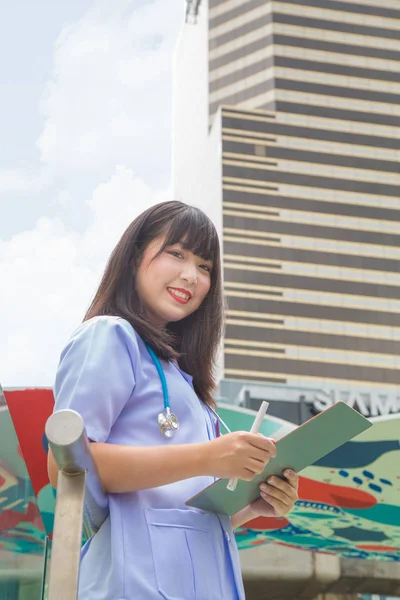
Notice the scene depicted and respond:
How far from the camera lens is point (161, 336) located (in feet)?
6.05

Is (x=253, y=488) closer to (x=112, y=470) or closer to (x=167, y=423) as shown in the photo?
(x=167, y=423)

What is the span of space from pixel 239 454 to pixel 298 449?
0.13 metres

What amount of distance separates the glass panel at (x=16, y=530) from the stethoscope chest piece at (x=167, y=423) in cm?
67

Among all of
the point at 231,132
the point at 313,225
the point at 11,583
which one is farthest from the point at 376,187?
the point at 11,583

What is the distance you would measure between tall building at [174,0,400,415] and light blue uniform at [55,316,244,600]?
4538 centimetres

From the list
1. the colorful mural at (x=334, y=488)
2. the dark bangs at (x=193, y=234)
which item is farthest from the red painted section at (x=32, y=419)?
the dark bangs at (x=193, y=234)

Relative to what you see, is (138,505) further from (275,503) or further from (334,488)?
(334,488)

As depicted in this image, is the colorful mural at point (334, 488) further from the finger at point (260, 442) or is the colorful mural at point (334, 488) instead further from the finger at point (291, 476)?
the finger at point (260, 442)

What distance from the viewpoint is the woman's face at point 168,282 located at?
190 cm

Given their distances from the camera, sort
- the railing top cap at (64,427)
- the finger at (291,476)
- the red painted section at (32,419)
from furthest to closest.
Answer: the red painted section at (32,419), the finger at (291,476), the railing top cap at (64,427)

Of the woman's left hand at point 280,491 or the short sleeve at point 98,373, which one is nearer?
the short sleeve at point 98,373

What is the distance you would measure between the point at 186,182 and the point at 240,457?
65.5 metres

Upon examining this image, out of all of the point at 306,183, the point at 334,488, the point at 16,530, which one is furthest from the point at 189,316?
the point at 306,183

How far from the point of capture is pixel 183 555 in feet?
4.93
